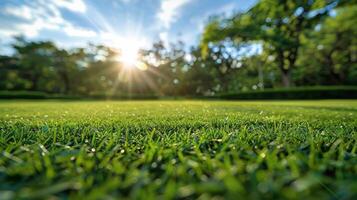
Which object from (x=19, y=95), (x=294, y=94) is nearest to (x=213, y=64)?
(x=294, y=94)

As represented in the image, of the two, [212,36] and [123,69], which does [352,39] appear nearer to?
[212,36]

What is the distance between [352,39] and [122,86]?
32.9m

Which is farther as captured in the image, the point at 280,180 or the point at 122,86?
the point at 122,86

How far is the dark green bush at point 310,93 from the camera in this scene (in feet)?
49.9

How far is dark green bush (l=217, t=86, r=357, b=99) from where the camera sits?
1520 cm

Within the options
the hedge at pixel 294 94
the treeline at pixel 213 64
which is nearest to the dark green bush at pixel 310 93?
the hedge at pixel 294 94

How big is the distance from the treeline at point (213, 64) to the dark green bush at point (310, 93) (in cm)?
432

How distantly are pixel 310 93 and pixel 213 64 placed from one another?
17.1 meters

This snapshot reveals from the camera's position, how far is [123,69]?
3531cm

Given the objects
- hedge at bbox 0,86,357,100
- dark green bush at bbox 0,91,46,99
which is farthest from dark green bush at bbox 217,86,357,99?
dark green bush at bbox 0,91,46,99

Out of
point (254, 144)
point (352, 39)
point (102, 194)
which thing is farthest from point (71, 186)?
point (352, 39)

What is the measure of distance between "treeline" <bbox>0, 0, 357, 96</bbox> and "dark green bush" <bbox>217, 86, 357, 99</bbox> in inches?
170

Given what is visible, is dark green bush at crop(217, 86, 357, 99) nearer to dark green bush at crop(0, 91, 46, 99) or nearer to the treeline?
the treeline

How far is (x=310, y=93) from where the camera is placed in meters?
15.8
